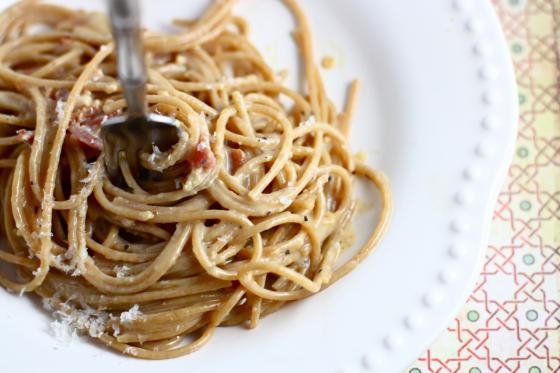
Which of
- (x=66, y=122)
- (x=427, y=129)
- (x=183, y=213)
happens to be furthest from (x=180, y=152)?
(x=427, y=129)

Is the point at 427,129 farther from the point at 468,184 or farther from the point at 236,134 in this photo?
the point at 236,134

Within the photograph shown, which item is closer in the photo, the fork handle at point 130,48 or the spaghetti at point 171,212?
the fork handle at point 130,48

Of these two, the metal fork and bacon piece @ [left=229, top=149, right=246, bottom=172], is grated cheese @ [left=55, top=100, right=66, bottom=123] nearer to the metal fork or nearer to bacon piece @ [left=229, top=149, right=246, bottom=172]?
the metal fork

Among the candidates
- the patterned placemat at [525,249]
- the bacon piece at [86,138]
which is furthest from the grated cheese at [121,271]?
the patterned placemat at [525,249]

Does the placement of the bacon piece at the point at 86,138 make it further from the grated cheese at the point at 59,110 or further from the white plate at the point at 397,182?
the white plate at the point at 397,182

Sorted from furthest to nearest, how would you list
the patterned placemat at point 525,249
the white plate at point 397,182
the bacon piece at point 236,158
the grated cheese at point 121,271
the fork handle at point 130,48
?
the patterned placemat at point 525,249
the bacon piece at point 236,158
the grated cheese at point 121,271
the white plate at point 397,182
the fork handle at point 130,48

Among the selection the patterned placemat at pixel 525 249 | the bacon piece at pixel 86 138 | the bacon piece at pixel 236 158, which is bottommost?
the patterned placemat at pixel 525 249
